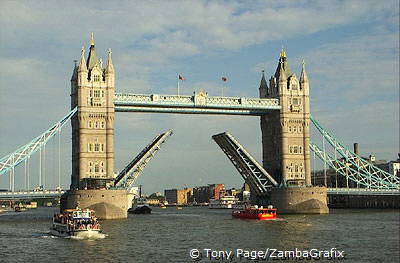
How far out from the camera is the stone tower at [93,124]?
9112 centimetres

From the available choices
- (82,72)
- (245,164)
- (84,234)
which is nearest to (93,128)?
(82,72)

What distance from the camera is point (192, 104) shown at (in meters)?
97.7

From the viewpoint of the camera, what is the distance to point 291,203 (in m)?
97.9

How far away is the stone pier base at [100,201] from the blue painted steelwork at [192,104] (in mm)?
14535

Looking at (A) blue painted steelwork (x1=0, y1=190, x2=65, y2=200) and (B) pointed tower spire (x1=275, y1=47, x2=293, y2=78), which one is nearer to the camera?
(A) blue painted steelwork (x1=0, y1=190, x2=65, y2=200)

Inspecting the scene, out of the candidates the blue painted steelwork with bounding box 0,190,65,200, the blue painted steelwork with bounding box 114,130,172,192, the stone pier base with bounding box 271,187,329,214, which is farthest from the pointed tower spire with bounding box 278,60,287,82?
the blue painted steelwork with bounding box 0,190,65,200

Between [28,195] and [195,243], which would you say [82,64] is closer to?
[28,195]

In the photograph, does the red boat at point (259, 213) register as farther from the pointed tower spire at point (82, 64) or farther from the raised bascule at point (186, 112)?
the pointed tower spire at point (82, 64)

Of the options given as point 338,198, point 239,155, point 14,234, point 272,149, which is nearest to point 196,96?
point 239,155

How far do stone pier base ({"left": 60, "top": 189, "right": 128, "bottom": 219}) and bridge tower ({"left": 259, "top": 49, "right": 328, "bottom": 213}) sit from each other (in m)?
25.9

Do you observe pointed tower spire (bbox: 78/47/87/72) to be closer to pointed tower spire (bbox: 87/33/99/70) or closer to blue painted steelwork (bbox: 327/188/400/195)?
pointed tower spire (bbox: 87/33/99/70)

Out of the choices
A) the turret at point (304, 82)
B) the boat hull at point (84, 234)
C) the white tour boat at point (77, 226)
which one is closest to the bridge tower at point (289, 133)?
the turret at point (304, 82)

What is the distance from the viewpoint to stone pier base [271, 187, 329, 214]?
321ft

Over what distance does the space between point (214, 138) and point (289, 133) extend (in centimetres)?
1229
